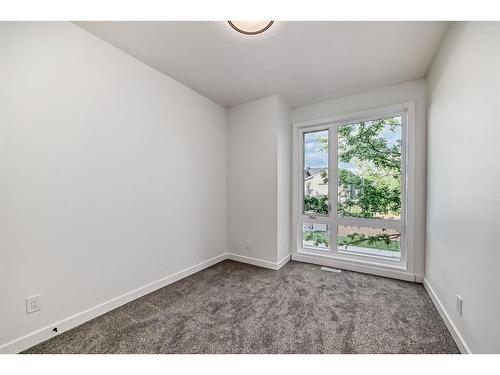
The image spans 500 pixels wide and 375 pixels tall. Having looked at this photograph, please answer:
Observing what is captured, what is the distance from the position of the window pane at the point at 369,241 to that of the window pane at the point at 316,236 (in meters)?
0.18

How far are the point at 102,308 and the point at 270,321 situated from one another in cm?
147

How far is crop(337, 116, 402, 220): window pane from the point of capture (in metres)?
2.58

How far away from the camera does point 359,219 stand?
9.06 feet

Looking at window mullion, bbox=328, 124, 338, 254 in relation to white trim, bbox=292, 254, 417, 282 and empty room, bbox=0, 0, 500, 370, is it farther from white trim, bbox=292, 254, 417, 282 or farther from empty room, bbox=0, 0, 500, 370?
white trim, bbox=292, 254, 417, 282

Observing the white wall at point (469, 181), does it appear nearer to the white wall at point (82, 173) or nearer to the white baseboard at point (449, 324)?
the white baseboard at point (449, 324)

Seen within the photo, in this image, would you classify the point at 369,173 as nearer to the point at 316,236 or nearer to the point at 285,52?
the point at 316,236

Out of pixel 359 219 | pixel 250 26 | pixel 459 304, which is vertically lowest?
pixel 459 304

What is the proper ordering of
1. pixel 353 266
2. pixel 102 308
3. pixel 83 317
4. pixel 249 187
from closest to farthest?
pixel 83 317
pixel 102 308
pixel 353 266
pixel 249 187

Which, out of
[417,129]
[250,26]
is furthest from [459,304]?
[250,26]

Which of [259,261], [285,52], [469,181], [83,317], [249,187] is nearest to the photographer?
[469,181]

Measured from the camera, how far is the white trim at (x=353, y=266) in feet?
7.97

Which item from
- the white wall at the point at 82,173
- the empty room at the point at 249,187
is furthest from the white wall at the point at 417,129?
the white wall at the point at 82,173
